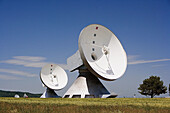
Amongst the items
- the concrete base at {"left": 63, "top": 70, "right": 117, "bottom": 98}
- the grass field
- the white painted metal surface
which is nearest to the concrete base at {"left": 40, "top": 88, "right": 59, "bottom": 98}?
the white painted metal surface

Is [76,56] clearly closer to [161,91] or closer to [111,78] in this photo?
[111,78]

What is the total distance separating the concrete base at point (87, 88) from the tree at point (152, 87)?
93.4ft

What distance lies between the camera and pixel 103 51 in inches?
1844

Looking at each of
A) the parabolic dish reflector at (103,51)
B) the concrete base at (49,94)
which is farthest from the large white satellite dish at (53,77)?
the parabolic dish reflector at (103,51)

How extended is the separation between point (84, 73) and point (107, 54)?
581 centimetres

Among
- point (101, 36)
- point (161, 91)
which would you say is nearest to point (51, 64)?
point (101, 36)

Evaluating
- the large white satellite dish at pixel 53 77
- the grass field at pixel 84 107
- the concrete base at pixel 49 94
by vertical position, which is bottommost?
the grass field at pixel 84 107

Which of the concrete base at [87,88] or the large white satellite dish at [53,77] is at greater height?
the large white satellite dish at [53,77]

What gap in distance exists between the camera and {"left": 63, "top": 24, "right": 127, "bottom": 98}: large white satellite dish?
4434 cm

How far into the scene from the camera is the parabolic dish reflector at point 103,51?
43.6m

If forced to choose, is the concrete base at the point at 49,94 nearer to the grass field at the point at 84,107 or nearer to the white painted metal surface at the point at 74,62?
the white painted metal surface at the point at 74,62

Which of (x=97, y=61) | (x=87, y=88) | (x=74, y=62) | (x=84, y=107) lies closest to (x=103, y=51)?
(x=97, y=61)

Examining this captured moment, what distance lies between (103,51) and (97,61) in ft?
8.03

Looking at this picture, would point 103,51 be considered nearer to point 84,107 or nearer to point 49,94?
point 84,107
